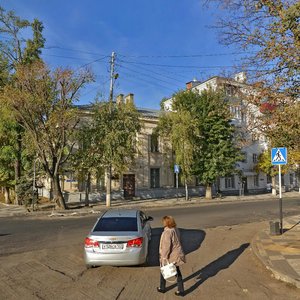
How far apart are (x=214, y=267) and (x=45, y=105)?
18.4 m

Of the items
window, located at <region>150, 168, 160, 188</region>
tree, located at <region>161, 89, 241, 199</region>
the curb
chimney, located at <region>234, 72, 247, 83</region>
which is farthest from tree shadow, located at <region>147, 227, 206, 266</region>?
window, located at <region>150, 168, 160, 188</region>

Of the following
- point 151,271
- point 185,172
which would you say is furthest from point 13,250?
point 185,172

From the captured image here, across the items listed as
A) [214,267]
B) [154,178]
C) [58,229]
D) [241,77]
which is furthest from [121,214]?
[154,178]

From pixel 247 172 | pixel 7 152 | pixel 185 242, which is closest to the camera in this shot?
pixel 185 242

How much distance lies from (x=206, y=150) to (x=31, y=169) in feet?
54.1

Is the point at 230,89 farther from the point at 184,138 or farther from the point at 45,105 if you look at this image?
the point at 184,138

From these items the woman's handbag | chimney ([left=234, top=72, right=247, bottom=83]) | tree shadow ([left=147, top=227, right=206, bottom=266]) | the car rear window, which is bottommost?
tree shadow ([left=147, top=227, right=206, bottom=266])

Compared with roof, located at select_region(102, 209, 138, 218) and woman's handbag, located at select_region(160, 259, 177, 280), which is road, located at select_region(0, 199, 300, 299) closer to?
woman's handbag, located at select_region(160, 259, 177, 280)

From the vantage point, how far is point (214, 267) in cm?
936

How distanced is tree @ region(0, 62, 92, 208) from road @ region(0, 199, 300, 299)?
35.8 feet

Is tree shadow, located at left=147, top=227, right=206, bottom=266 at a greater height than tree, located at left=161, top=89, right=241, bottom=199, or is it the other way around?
tree, located at left=161, top=89, right=241, bottom=199

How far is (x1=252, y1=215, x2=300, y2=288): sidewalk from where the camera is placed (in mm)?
8023

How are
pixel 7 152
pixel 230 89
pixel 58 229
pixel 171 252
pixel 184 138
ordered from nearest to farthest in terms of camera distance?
pixel 171 252, pixel 230 89, pixel 58 229, pixel 7 152, pixel 184 138

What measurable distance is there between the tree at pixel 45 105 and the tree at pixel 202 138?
38.9ft
